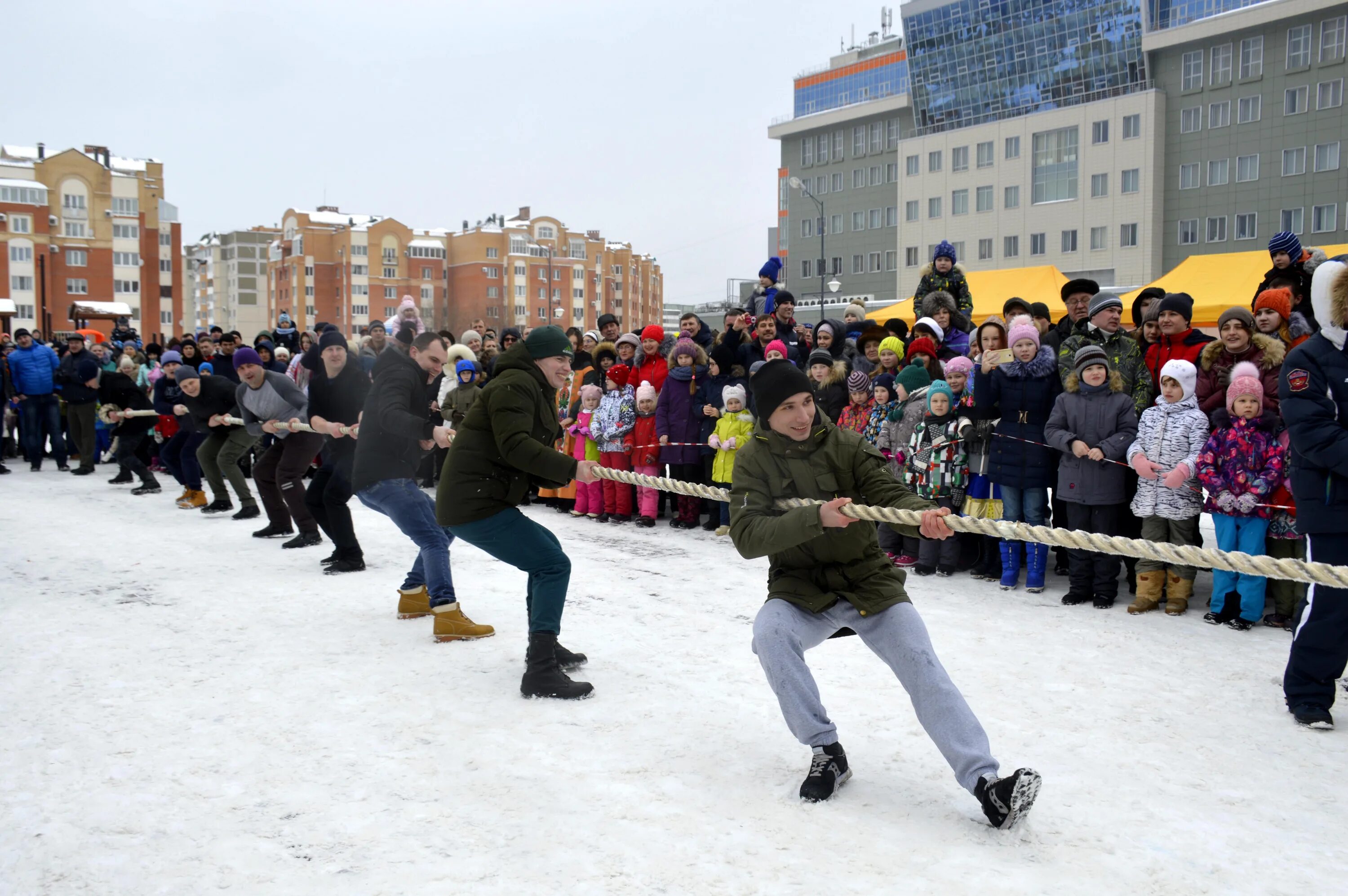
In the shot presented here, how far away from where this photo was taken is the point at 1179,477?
6527mm

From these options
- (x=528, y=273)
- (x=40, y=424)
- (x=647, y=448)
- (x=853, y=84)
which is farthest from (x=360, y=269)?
(x=647, y=448)

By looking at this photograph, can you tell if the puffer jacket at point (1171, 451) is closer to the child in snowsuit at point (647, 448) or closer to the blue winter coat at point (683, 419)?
the blue winter coat at point (683, 419)

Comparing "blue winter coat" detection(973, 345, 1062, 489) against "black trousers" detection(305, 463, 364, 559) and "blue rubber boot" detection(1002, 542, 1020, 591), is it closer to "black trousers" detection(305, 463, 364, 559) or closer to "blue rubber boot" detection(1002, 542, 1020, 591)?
"blue rubber boot" detection(1002, 542, 1020, 591)

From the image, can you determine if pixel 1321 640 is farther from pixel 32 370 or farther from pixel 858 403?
pixel 32 370

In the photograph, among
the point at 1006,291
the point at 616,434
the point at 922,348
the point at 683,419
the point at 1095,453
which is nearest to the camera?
the point at 1095,453

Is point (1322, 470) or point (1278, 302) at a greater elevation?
point (1278, 302)

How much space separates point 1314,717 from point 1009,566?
3.10 m

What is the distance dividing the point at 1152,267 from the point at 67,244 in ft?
260

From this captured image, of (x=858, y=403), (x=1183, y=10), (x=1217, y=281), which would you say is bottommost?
(x=858, y=403)

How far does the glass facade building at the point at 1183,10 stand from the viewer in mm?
52094

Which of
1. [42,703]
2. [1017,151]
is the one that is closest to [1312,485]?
[42,703]

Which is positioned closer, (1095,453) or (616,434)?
(1095,453)

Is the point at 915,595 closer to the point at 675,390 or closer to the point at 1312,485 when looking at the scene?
the point at 1312,485

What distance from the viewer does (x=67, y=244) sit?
80.0 meters
